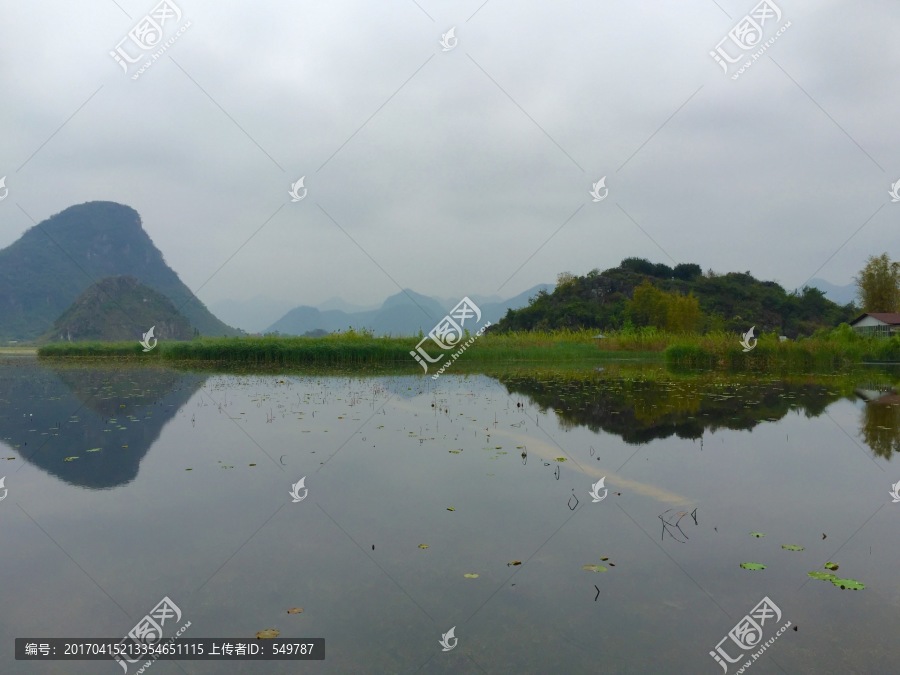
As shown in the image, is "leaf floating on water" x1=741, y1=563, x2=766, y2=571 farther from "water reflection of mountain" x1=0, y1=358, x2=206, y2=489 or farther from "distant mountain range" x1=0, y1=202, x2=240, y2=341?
"distant mountain range" x1=0, y1=202, x2=240, y2=341

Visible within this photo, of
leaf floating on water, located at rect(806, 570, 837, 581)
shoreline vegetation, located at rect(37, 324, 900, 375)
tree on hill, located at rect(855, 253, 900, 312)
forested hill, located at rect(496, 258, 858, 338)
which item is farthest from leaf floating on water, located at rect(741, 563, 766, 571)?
tree on hill, located at rect(855, 253, 900, 312)

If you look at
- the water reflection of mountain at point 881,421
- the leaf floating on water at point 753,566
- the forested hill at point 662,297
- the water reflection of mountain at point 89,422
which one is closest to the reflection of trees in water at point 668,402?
the water reflection of mountain at point 881,421

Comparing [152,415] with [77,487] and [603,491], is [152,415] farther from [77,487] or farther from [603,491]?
[603,491]

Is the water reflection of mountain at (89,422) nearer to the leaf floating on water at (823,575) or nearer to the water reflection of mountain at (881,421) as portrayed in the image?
the leaf floating on water at (823,575)

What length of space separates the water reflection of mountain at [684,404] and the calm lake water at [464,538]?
145 millimetres

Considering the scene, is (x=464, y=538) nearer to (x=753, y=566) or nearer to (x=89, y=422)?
(x=753, y=566)

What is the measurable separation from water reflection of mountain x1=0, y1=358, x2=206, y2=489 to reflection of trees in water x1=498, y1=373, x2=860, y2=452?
6327 mm

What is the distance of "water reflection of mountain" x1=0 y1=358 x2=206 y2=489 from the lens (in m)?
6.96

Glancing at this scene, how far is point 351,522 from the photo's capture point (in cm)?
505

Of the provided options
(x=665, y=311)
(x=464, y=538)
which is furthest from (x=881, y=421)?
(x=665, y=311)

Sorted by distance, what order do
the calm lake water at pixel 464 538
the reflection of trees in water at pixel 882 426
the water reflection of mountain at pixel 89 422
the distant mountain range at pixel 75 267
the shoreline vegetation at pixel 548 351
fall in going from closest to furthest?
the calm lake water at pixel 464 538, the water reflection of mountain at pixel 89 422, the reflection of trees in water at pixel 882 426, the shoreline vegetation at pixel 548 351, the distant mountain range at pixel 75 267

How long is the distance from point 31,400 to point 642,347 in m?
27.6

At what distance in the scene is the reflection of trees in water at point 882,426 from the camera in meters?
8.00

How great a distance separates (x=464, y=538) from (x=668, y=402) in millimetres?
8470
